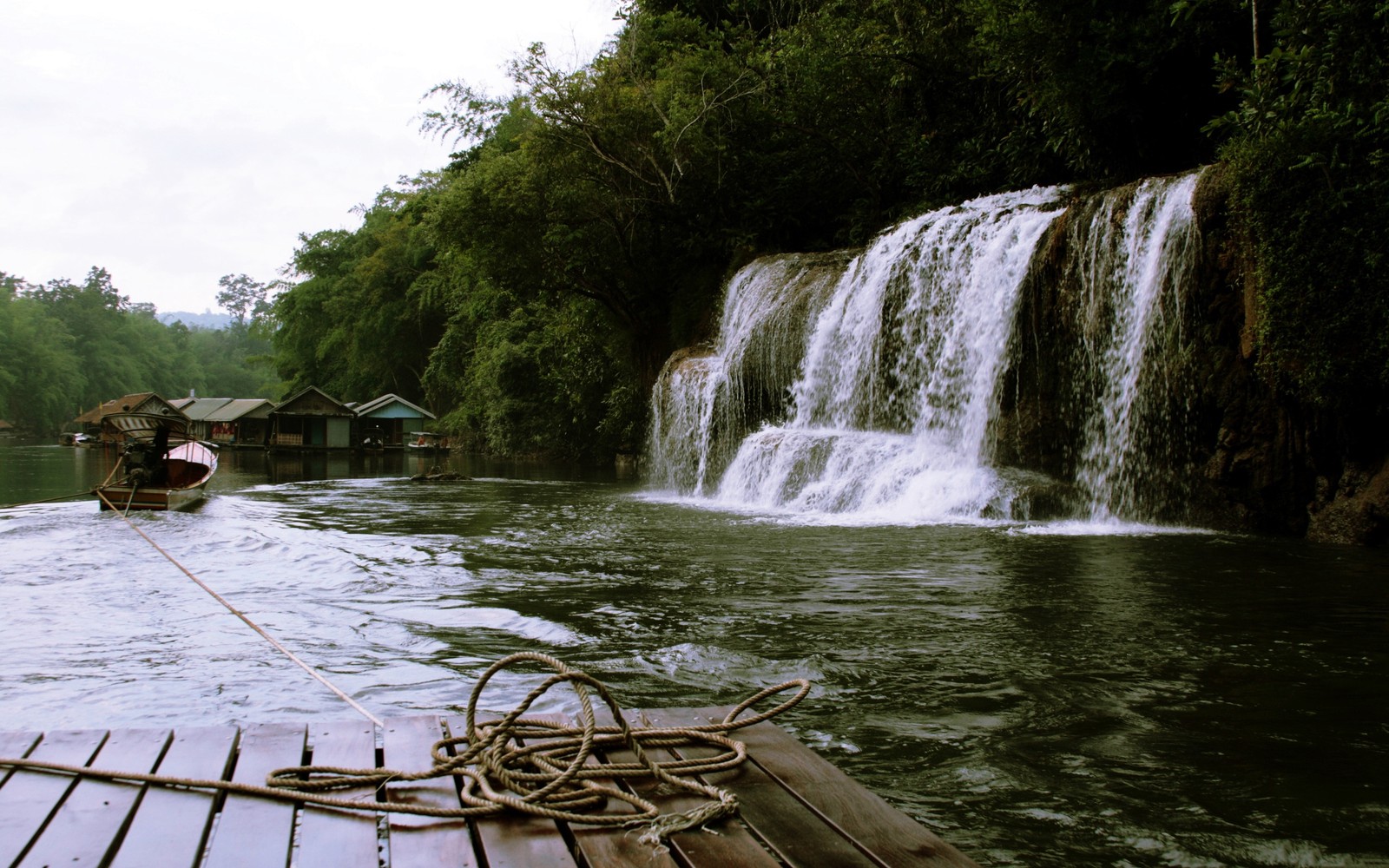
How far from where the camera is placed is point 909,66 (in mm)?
20453

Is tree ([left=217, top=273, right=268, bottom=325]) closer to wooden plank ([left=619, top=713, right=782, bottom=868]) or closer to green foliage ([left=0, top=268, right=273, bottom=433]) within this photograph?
green foliage ([left=0, top=268, right=273, bottom=433])

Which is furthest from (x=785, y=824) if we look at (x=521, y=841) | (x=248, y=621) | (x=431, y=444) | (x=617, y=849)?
(x=431, y=444)

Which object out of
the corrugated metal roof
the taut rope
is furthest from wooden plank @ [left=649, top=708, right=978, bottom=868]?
the corrugated metal roof

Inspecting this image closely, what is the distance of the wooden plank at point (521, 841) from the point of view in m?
2.23

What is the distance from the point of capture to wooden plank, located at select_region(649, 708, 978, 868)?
7.52ft

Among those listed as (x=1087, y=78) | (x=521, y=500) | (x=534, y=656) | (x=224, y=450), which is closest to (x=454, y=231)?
(x=521, y=500)

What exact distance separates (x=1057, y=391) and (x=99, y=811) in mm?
12156

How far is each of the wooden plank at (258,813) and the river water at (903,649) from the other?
1880mm

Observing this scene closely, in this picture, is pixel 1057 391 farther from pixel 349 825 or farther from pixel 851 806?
pixel 349 825

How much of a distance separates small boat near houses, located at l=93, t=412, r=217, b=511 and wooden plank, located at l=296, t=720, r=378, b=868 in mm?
13834

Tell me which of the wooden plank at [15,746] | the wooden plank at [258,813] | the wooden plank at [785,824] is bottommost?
the wooden plank at [785,824]

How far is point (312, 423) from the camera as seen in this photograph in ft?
156

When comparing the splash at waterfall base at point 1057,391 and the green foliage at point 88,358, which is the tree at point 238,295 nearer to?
the green foliage at point 88,358

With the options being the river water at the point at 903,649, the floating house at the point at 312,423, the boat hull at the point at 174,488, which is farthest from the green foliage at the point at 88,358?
the river water at the point at 903,649
